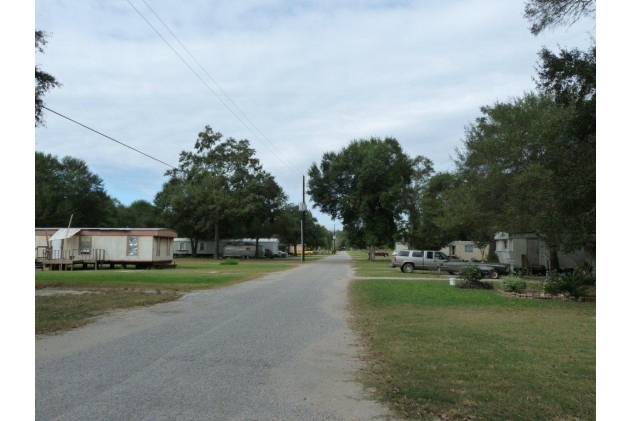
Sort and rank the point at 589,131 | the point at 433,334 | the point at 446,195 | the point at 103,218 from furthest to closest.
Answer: the point at 103,218, the point at 446,195, the point at 589,131, the point at 433,334

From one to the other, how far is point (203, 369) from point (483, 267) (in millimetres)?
23286

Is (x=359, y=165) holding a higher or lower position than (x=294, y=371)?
higher

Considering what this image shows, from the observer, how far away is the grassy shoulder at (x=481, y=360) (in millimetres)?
5191

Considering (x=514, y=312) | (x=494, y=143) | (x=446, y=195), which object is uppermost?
(x=494, y=143)

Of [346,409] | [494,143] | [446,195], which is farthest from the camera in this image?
[446,195]

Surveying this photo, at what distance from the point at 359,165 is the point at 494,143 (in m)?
28.0

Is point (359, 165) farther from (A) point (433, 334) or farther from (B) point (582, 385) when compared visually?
(B) point (582, 385)

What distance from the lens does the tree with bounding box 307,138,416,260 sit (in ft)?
173

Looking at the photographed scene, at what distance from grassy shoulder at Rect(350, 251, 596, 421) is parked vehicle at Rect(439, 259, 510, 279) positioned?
13659 mm

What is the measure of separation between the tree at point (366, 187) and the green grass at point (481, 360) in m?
38.9

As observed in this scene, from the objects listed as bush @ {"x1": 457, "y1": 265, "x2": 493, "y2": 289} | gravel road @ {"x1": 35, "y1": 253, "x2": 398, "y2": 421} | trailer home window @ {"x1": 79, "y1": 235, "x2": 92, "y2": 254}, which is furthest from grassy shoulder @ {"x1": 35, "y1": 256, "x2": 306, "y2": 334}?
trailer home window @ {"x1": 79, "y1": 235, "x2": 92, "y2": 254}

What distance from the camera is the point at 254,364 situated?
23.1 feet

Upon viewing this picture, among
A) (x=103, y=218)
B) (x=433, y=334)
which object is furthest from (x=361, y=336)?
(x=103, y=218)

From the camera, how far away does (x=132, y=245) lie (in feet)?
117
